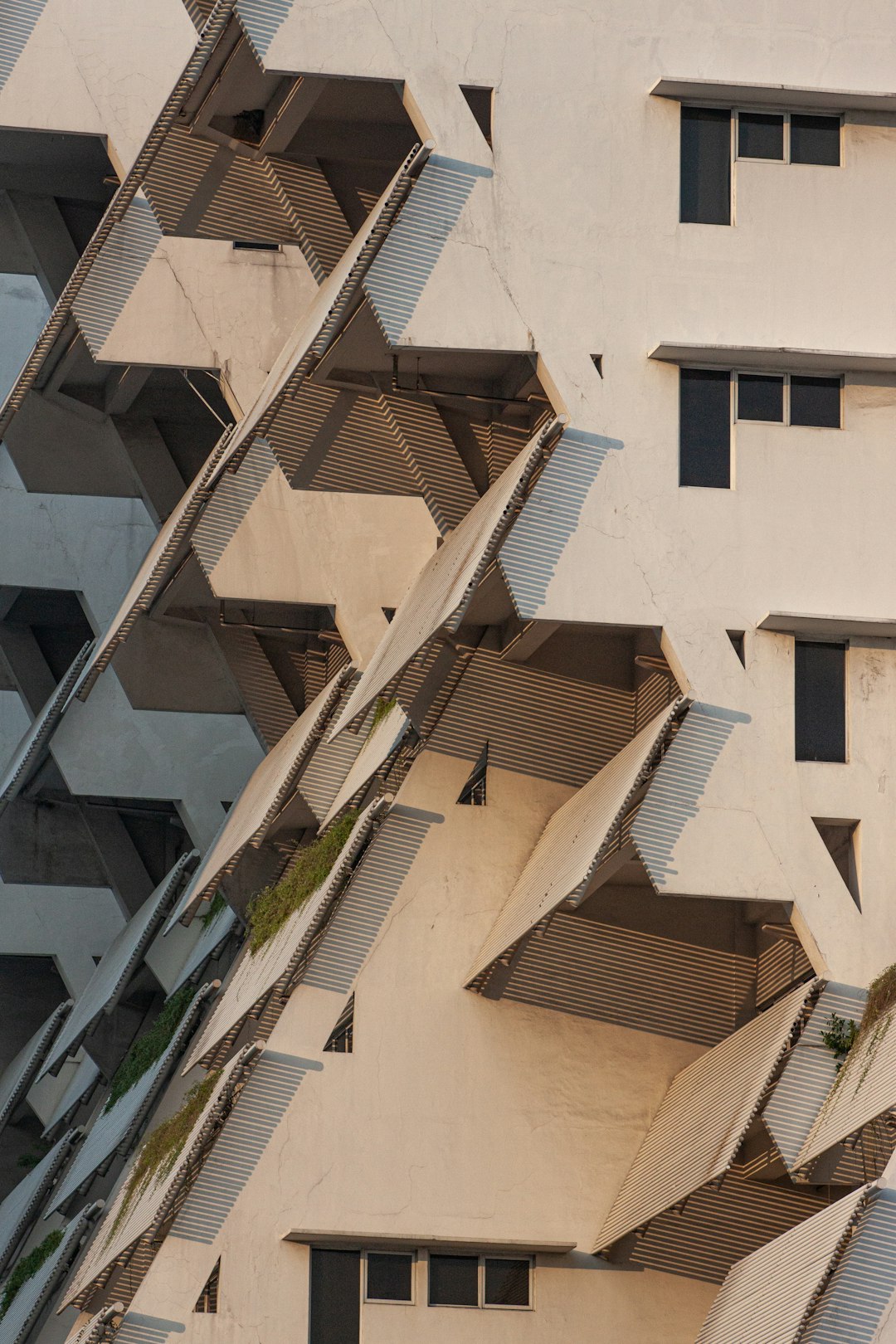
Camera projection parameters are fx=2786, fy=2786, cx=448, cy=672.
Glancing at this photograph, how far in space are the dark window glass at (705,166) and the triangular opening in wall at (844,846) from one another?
615 centimetres

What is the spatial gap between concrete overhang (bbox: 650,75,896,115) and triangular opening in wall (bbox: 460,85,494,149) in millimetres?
1638

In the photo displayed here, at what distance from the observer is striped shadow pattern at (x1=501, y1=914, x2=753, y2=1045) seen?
28.4 meters

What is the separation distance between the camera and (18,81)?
34.5 metres

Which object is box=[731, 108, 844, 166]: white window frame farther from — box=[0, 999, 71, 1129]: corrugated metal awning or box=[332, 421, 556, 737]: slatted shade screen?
box=[0, 999, 71, 1129]: corrugated metal awning

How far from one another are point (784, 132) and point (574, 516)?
15.1ft

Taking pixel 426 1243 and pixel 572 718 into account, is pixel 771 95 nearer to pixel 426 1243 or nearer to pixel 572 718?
pixel 572 718

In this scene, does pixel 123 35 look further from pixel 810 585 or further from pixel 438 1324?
pixel 438 1324

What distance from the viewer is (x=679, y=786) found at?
26141 millimetres

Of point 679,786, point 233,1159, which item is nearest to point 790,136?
point 679,786

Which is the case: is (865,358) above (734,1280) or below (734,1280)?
above

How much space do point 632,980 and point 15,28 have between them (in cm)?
1466

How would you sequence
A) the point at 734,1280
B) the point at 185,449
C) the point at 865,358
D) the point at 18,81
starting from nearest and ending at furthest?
the point at 734,1280 → the point at 865,358 → the point at 18,81 → the point at 185,449

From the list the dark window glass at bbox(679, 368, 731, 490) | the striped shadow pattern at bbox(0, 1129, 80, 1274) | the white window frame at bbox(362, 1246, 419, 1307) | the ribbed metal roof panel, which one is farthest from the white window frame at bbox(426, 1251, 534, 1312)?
the striped shadow pattern at bbox(0, 1129, 80, 1274)

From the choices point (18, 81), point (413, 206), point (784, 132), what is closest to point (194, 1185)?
point (413, 206)
